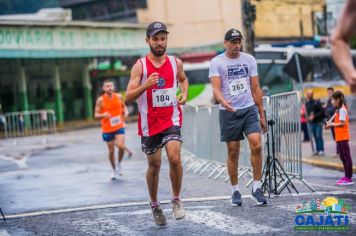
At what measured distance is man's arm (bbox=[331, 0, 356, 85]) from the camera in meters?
3.59

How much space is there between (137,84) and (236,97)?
1.63 meters

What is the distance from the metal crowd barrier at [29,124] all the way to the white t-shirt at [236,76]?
81.0 ft

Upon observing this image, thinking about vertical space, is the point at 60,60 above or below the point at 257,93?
above

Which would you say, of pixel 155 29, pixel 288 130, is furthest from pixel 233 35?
pixel 288 130

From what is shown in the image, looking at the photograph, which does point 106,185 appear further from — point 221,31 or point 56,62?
point 221,31

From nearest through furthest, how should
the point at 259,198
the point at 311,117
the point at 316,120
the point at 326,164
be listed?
the point at 259,198, the point at 326,164, the point at 316,120, the point at 311,117

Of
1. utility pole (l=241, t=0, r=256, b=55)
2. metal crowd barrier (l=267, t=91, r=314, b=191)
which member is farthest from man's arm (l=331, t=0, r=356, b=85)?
utility pole (l=241, t=0, r=256, b=55)

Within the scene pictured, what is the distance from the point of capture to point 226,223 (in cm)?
773

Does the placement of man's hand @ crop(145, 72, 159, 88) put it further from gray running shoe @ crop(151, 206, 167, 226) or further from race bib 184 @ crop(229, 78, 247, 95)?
race bib 184 @ crop(229, 78, 247, 95)

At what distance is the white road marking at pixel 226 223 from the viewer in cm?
721

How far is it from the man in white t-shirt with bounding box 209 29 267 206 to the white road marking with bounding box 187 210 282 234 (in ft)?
2.75

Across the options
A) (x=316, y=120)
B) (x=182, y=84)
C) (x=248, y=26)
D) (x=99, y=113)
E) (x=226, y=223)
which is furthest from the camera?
(x=248, y=26)

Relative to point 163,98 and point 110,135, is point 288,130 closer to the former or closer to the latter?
point 163,98

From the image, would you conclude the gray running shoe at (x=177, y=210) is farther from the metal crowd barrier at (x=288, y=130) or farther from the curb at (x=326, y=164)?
the curb at (x=326, y=164)
